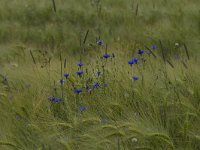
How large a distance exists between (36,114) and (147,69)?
1.01 m

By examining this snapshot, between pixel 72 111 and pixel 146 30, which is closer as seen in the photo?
pixel 72 111

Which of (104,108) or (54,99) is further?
(54,99)

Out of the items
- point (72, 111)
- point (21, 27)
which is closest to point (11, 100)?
point (72, 111)

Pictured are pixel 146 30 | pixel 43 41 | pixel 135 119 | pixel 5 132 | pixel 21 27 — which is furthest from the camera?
pixel 21 27

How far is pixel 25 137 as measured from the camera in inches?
99.7

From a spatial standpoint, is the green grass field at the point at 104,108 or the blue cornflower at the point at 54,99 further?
the blue cornflower at the point at 54,99

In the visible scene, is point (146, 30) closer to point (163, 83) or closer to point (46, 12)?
point (46, 12)

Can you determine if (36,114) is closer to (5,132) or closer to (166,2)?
(5,132)

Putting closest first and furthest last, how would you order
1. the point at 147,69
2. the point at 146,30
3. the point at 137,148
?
1. the point at 137,148
2. the point at 147,69
3. the point at 146,30

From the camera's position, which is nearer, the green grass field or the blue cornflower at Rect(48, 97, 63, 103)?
the green grass field

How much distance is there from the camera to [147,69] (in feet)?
10.9

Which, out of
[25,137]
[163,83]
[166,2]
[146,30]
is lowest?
[25,137]

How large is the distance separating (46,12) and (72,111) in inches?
185

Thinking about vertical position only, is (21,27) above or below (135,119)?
above
